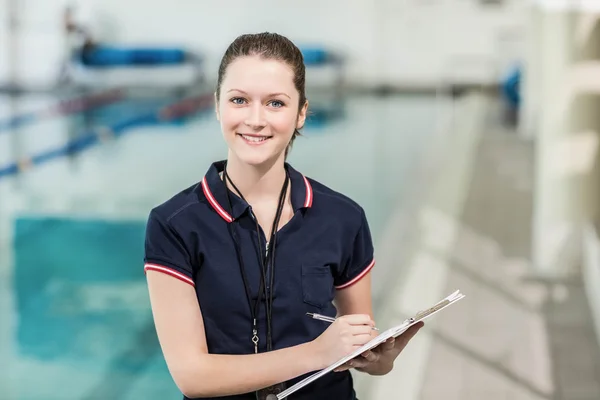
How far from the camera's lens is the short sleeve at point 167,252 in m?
1.32

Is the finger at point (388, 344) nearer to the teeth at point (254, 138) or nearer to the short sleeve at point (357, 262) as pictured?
the short sleeve at point (357, 262)

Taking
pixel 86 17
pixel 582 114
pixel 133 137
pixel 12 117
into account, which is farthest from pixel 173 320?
pixel 86 17

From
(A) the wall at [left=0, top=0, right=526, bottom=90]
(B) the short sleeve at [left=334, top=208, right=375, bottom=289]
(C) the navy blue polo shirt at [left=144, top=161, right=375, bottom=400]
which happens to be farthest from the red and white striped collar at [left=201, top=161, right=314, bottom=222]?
(A) the wall at [left=0, top=0, right=526, bottom=90]

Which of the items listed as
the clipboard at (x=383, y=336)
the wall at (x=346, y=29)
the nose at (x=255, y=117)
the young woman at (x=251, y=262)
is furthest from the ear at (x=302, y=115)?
the wall at (x=346, y=29)

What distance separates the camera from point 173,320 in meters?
1.32

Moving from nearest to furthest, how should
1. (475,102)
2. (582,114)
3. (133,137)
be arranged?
(582,114) < (133,137) < (475,102)

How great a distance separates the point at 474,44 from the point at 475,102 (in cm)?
172

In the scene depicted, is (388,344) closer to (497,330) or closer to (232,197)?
(232,197)

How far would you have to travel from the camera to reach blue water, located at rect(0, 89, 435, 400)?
3697 mm

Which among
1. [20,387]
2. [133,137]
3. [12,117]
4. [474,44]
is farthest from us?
[474,44]

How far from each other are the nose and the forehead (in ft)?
0.09

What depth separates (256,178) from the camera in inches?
54.9

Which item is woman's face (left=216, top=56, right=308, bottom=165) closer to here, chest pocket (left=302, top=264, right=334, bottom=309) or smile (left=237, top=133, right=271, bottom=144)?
smile (left=237, top=133, right=271, bottom=144)

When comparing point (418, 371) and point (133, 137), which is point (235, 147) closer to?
point (418, 371)
